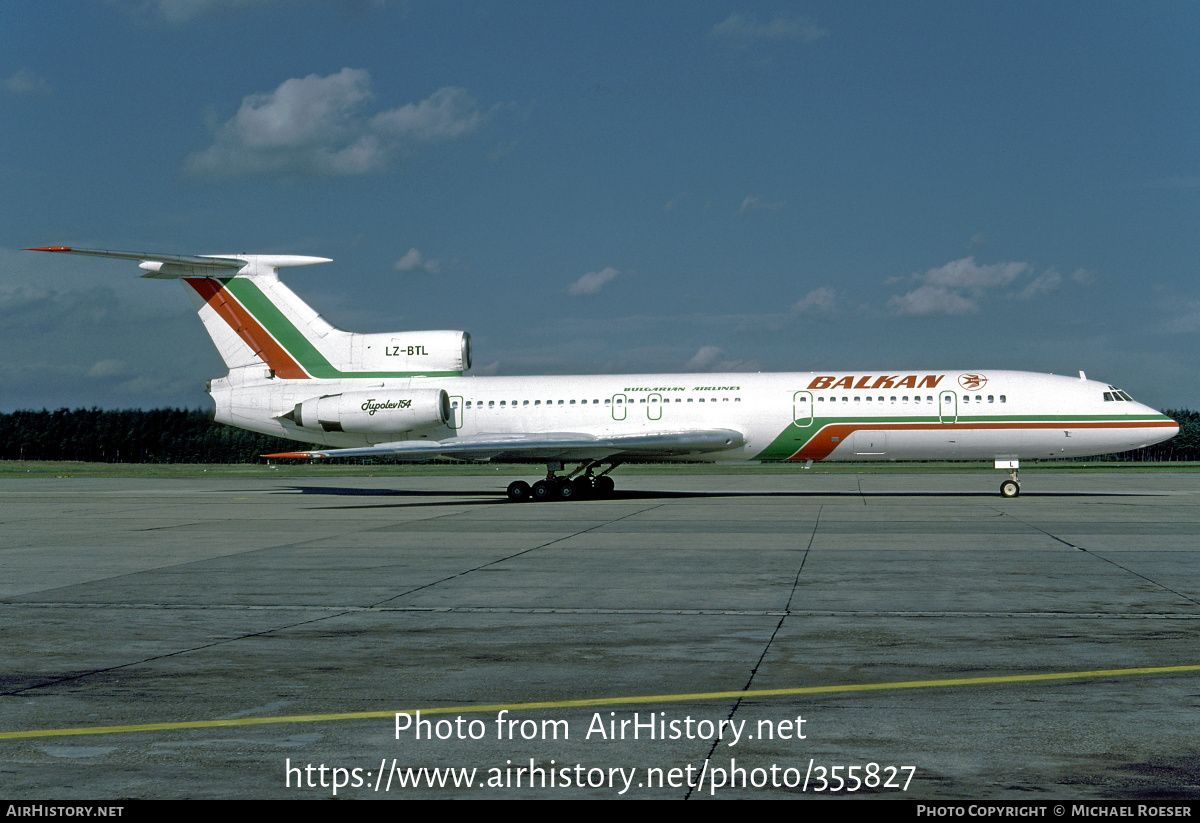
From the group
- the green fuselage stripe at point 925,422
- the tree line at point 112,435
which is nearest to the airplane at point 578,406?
the green fuselage stripe at point 925,422

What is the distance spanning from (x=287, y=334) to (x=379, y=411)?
419cm

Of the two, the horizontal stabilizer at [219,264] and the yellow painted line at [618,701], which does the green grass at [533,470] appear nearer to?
the horizontal stabilizer at [219,264]

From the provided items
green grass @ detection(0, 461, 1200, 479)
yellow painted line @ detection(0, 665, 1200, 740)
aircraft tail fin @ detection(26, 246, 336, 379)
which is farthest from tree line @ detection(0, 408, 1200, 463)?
yellow painted line @ detection(0, 665, 1200, 740)

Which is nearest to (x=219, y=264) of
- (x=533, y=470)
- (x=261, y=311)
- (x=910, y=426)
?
(x=261, y=311)

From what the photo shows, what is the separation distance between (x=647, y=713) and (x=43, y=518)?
23.0 meters

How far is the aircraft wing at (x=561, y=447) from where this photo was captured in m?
28.8

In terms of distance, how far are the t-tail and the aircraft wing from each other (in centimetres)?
281

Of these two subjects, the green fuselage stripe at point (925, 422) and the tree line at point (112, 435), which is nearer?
the green fuselage stripe at point (925, 422)

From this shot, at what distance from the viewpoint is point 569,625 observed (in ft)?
33.2

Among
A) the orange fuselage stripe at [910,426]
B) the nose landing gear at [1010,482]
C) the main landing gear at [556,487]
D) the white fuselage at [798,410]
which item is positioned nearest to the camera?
the orange fuselage stripe at [910,426]

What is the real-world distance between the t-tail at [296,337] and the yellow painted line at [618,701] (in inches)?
1032

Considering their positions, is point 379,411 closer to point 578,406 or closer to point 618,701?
point 578,406

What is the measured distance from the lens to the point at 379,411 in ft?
103
